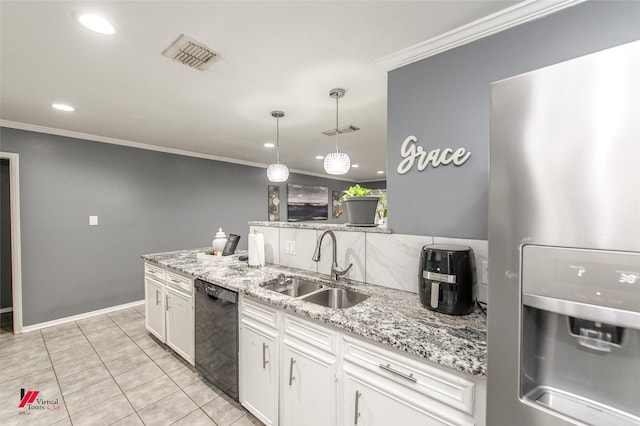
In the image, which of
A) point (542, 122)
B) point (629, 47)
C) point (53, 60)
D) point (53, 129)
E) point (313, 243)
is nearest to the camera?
point (629, 47)

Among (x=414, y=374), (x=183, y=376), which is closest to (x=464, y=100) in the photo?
(x=414, y=374)

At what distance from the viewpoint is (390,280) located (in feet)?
5.86

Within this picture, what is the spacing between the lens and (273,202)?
6.25 meters

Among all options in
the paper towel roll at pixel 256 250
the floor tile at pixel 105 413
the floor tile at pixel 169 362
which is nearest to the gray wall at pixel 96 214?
the floor tile at pixel 169 362

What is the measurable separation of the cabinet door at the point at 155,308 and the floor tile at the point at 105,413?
2.16 ft

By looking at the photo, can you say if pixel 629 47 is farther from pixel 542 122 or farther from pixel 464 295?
pixel 464 295

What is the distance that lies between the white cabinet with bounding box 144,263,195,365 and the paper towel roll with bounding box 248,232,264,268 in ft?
1.71

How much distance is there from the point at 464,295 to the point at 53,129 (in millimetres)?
4650

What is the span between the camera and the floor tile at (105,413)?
5.85 ft

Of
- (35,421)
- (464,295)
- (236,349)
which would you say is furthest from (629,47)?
(35,421)

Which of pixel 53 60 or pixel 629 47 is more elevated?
pixel 53 60

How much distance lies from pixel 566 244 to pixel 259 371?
1701mm

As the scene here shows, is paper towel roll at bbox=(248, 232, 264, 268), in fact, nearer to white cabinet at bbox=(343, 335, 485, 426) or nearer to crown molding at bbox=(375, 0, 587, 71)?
white cabinet at bbox=(343, 335, 485, 426)

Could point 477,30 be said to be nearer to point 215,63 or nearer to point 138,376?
point 215,63
